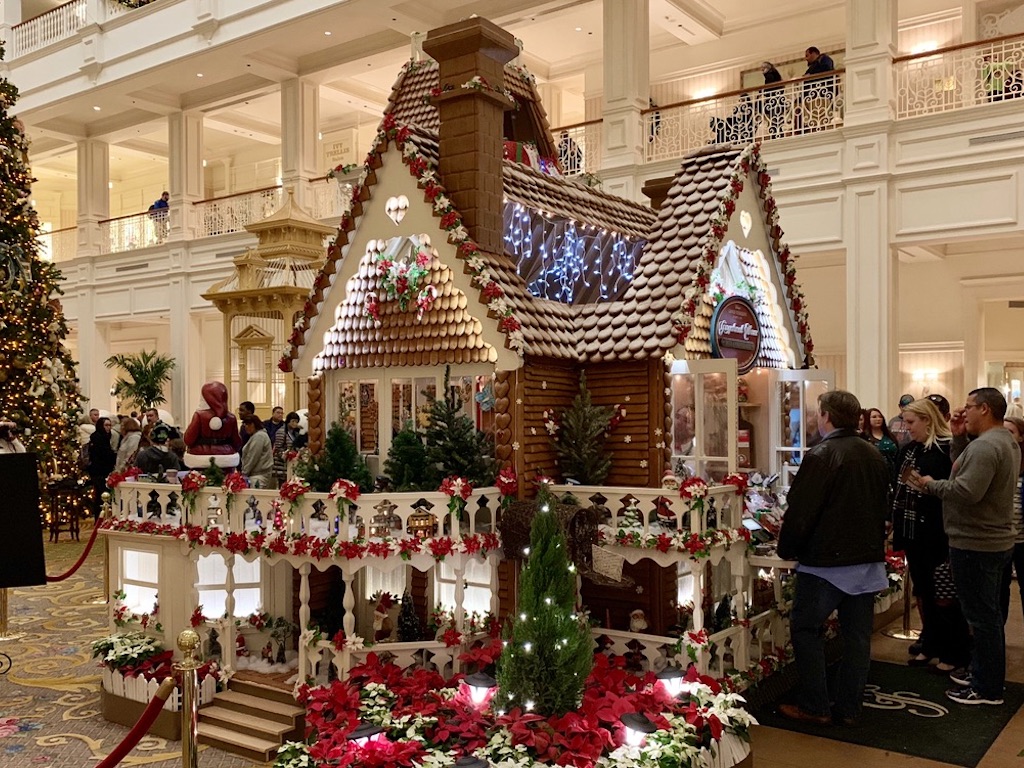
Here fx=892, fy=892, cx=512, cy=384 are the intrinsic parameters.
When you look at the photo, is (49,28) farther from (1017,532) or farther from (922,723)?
(922,723)

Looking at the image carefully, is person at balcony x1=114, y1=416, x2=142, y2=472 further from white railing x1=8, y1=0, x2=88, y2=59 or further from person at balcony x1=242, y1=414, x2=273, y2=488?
white railing x1=8, y1=0, x2=88, y2=59

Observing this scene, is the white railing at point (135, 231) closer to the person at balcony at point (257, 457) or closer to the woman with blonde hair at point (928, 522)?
the person at balcony at point (257, 457)

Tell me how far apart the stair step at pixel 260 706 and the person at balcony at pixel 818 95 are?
10.5m

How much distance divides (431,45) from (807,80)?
25.4 ft

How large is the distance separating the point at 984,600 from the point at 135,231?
21.3 m

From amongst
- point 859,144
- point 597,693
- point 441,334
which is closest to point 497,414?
point 441,334

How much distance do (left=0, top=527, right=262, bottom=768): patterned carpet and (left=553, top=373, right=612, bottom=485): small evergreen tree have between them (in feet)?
9.68

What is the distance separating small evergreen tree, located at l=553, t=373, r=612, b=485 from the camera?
21.9 ft

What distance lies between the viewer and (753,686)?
625 centimetres

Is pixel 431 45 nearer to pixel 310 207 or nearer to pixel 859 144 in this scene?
pixel 859 144

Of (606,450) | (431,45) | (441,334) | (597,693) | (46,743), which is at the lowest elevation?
(46,743)

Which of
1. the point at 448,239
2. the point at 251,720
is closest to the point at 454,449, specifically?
the point at 448,239

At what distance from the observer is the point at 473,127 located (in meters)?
6.69

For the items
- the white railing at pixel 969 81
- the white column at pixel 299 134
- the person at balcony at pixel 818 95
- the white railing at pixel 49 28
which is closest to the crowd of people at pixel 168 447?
the white column at pixel 299 134
